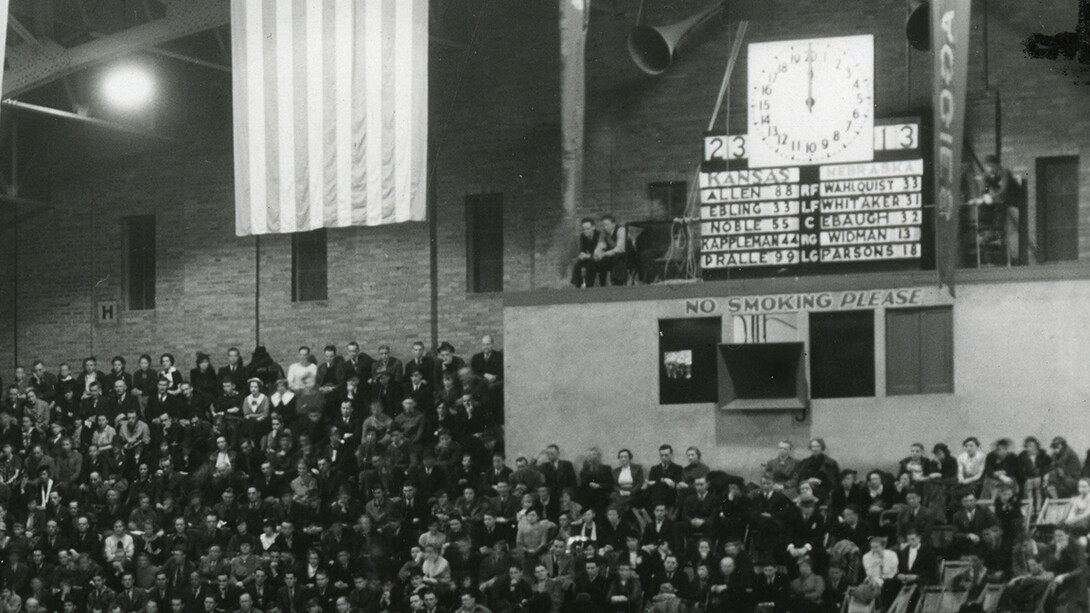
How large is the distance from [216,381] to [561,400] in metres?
6.82

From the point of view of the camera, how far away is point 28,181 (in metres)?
38.7

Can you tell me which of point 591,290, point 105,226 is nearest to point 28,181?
point 105,226

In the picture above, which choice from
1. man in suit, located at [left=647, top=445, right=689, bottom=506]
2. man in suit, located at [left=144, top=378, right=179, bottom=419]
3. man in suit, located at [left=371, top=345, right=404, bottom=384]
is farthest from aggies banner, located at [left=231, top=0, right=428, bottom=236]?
man in suit, located at [left=647, top=445, right=689, bottom=506]

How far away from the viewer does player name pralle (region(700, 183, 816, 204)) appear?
28.4 m

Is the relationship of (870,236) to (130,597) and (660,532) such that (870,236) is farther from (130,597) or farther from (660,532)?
(130,597)

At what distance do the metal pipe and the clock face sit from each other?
41.2 feet

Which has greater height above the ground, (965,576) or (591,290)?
(591,290)

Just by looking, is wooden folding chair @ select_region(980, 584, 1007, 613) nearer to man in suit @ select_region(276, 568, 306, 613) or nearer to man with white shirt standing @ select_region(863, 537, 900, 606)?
Answer: man with white shirt standing @ select_region(863, 537, 900, 606)

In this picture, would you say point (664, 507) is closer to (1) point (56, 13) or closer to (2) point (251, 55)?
(2) point (251, 55)

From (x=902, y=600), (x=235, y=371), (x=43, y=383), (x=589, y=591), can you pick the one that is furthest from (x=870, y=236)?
(x=43, y=383)

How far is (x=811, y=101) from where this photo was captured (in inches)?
1139

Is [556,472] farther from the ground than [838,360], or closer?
closer

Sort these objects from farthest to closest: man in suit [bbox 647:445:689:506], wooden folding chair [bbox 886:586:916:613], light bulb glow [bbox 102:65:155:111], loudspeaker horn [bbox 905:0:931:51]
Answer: light bulb glow [bbox 102:65:155:111] → loudspeaker horn [bbox 905:0:931:51] → man in suit [bbox 647:445:689:506] → wooden folding chair [bbox 886:586:916:613]

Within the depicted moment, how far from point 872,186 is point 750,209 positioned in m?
1.83
